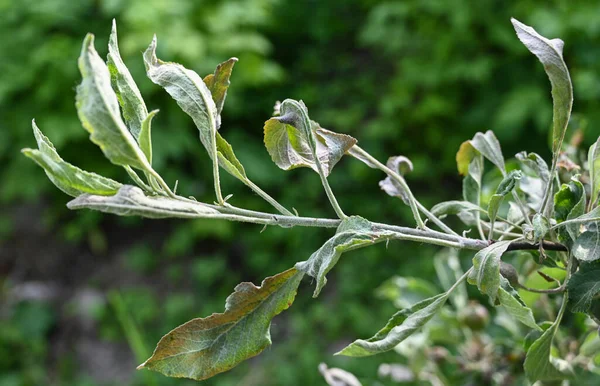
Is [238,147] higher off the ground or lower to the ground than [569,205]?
lower

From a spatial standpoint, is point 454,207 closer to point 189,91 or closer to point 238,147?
point 189,91

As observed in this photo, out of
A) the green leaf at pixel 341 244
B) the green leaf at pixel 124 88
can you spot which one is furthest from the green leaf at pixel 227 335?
the green leaf at pixel 124 88

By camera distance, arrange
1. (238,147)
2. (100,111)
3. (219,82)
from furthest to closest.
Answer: (238,147)
(219,82)
(100,111)

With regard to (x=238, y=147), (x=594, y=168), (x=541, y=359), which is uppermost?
(x=594, y=168)

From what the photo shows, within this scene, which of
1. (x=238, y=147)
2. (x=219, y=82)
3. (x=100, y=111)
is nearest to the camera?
(x=100, y=111)

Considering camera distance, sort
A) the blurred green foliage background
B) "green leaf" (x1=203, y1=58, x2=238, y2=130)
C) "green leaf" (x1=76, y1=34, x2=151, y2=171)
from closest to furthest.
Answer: "green leaf" (x1=76, y1=34, x2=151, y2=171) < "green leaf" (x1=203, y1=58, x2=238, y2=130) < the blurred green foliage background

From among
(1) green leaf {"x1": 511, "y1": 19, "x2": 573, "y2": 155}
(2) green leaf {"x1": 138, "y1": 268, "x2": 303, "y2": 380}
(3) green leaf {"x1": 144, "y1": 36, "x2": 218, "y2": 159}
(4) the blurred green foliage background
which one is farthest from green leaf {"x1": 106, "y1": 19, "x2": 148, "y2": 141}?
(4) the blurred green foliage background

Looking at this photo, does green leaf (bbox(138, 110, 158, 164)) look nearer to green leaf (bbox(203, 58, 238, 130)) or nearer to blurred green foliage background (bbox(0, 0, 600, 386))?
green leaf (bbox(203, 58, 238, 130))

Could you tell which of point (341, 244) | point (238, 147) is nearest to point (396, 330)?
point (341, 244)
